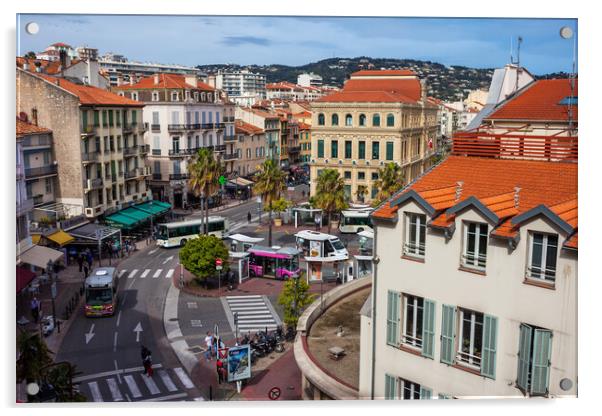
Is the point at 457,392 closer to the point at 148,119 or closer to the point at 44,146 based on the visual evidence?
the point at 44,146

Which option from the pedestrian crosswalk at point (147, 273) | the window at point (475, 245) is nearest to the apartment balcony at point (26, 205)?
the window at point (475, 245)

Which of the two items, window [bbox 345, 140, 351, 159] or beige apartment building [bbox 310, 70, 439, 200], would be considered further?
window [bbox 345, 140, 351, 159]

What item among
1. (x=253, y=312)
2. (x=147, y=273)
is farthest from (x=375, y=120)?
(x=147, y=273)

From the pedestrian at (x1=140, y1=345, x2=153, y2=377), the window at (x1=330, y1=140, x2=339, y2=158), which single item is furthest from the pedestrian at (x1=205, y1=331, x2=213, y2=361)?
the window at (x1=330, y1=140, x2=339, y2=158)

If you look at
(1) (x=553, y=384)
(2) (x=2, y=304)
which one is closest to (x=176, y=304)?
(2) (x=2, y=304)

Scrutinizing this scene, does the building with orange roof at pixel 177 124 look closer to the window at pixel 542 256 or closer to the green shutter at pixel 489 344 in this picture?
the green shutter at pixel 489 344

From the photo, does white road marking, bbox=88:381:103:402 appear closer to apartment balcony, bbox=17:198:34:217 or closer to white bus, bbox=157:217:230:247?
apartment balcony, bbox=17:198:34:217
